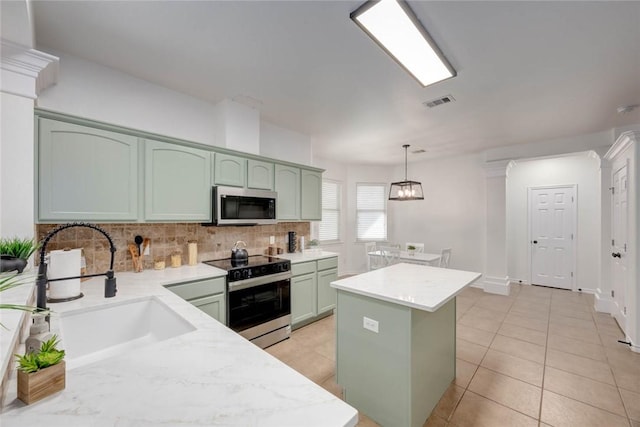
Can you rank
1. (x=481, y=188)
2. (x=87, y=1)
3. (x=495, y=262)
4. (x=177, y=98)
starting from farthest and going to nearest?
(x=481, y=188) → (x=495, y=262) → (x=177, y=98) → (x=87, y=1)

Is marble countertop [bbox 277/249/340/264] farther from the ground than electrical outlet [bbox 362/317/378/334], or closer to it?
farther from the ground

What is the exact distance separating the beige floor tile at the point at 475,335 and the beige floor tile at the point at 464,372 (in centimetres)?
53

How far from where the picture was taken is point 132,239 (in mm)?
2500

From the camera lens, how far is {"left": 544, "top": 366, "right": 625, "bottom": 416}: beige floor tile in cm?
201

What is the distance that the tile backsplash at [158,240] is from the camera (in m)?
2.19

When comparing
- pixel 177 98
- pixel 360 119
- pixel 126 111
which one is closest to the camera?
pixel 126 111

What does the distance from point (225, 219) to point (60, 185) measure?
126 centimetres

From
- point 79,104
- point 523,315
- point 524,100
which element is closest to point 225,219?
point 79,104

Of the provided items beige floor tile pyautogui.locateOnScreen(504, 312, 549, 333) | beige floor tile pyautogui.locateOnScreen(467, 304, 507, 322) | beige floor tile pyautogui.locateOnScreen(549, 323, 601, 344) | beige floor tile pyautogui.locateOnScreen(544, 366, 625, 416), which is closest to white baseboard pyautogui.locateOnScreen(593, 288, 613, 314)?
beige floor tile pyautogui.locateOnScreen(549, 323, 601, 344)

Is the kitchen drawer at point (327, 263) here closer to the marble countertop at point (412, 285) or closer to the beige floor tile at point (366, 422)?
the marble countertop at point (412, 285)

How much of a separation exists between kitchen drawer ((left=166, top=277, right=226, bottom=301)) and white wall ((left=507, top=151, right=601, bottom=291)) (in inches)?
218

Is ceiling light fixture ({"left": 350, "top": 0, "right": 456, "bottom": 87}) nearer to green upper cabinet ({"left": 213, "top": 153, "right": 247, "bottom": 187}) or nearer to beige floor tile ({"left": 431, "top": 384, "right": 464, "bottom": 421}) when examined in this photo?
green upper cabinet ({"left": 213, "top": 153, "right": 247, "bottom": 187})

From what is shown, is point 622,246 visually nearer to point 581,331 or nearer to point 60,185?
point 581,331

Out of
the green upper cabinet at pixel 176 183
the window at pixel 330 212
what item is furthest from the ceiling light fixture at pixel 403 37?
the window at pixel 330 212
